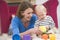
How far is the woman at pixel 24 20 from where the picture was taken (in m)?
1.65

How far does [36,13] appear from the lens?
1.92m

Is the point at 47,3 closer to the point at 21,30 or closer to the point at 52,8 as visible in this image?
the point at 52,8

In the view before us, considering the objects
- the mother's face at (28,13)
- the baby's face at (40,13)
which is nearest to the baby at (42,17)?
the baby's face at (40,13)

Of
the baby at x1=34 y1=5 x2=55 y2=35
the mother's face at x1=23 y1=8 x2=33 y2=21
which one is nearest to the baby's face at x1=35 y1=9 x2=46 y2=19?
the baby at x1=34 y1=5 x2=55 y2=35

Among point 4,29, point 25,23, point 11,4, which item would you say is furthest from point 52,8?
point 25,23

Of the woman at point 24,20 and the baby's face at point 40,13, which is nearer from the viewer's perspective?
the woman at point 24,20

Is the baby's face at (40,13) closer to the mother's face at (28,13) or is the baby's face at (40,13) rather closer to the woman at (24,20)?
the woman at (24,20)

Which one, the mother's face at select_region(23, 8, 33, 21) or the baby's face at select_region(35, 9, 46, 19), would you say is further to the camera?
the baby's face at select_region(35, 9, 46, 19)

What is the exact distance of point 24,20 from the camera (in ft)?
5.79

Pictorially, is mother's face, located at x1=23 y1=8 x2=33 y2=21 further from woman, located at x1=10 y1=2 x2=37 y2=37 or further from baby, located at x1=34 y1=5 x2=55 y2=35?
baby, located at x1=34 y1=5 x2=55 y2=35

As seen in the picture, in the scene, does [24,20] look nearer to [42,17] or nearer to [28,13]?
[28,13]

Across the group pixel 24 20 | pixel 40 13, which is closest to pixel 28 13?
pixel 24 20

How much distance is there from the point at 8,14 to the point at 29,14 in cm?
89

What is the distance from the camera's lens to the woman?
64.9 inches
